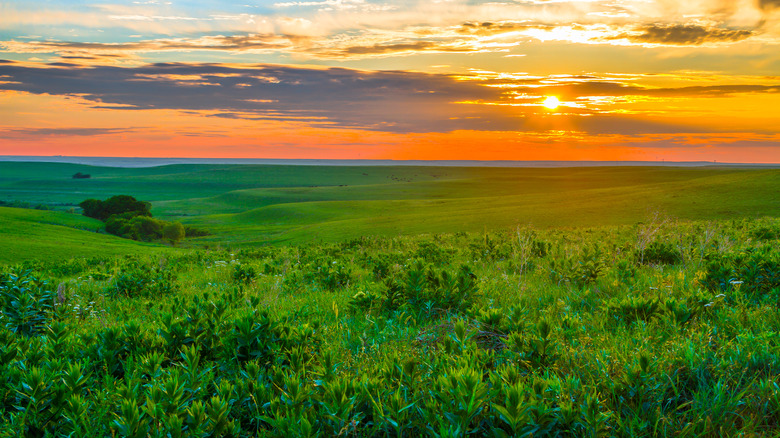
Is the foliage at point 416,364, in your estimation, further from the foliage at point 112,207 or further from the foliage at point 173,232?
the foliage at point 112,207

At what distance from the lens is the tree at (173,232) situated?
259 ft

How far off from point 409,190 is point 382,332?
16283cm

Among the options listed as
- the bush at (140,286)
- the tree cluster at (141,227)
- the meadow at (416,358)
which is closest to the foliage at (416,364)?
the meadow at (416,358)

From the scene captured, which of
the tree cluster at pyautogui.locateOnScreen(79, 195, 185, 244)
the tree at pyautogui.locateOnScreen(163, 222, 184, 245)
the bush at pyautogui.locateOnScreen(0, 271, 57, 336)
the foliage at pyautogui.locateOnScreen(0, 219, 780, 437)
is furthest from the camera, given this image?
the tree at pyautogui.locateOnScreen(163, 222, 184, 245)

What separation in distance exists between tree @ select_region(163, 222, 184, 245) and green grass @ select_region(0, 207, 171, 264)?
1171 centimetres

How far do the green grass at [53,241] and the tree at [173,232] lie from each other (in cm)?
1171

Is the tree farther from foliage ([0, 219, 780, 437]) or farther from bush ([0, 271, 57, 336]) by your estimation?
foliage ([0, 219, 780, 437])

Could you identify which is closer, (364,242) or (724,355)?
(724,355)

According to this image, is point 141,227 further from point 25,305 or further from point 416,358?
point 416,358

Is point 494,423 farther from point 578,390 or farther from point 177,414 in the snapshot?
point 177,414

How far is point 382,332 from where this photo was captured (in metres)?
4.78

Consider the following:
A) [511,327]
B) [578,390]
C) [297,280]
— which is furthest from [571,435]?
[297,280]

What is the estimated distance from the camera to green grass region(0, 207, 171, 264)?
3534 centimetres

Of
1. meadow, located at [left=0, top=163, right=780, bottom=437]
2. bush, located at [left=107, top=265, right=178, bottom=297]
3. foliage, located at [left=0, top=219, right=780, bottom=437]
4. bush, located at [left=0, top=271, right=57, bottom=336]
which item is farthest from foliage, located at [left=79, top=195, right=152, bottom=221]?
foliage, located at [left=0, top=219, right=780, bottom=437]
